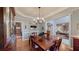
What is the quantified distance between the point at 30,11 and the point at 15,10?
10.0 inches

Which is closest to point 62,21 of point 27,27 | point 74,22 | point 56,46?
point 74,22

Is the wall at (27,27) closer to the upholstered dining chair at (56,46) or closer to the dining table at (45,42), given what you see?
the dining table at (45,42)

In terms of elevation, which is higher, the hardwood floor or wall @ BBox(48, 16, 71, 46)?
wall @ BBox(48, 16, 71, 46)

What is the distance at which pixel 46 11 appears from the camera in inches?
85.4

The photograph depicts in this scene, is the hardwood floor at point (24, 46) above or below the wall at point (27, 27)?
below

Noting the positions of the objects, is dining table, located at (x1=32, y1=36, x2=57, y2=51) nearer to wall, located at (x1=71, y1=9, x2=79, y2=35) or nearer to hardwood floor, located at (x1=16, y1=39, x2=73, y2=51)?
hardwood floor, located at (x1=16, y1=39, x2=73, y2=51)

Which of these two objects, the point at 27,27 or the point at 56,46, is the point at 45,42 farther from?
the point at 27,27

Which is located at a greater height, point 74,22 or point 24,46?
point 74,22

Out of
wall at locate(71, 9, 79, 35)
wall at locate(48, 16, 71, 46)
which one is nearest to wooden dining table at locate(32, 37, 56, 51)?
wall at locate(48, 16, 71, 46)

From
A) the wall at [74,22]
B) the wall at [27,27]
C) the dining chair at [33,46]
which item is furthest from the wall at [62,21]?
the dining chair at [33,46]

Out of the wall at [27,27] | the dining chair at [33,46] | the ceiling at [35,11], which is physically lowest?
the dining chair at [33,46]
